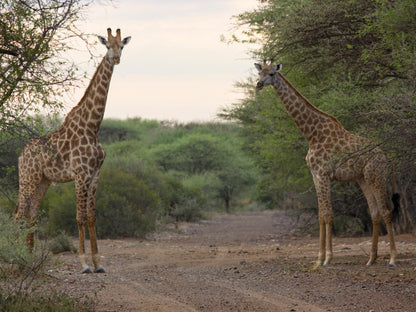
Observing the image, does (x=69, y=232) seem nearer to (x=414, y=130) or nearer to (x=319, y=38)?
(x=319, y=38)

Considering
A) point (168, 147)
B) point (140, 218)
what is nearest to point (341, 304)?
point (140, 218)

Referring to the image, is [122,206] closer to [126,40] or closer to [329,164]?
[126,40]

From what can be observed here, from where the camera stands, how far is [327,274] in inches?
390

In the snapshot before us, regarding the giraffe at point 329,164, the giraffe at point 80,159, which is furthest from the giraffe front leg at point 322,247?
the giraffe at point 80,159

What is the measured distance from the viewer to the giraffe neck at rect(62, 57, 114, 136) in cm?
1112

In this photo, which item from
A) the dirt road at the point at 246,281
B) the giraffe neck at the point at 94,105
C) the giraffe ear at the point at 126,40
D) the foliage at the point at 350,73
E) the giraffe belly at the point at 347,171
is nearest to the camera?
the dirt road at the point at 246,281

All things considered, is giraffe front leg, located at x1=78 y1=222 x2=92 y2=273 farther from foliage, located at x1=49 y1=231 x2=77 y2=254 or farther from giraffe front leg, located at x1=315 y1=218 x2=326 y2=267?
foliage, located at x1=49 y1=231 x2=77 y2=254

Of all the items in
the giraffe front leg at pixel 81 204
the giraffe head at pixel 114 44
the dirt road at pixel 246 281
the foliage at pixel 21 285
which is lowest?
the dirt road at pixel 246 281

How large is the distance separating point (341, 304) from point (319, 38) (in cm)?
817

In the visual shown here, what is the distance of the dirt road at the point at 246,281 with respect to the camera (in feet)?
25.5

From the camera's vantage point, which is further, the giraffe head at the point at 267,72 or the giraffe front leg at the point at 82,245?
the giraffe head at the point at 267,72

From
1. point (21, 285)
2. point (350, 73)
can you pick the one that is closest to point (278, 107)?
point (350, 73)

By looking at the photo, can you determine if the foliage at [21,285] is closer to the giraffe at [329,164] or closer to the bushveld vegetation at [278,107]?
the bushveld vegetation at [278,107]

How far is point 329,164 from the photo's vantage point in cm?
1067
